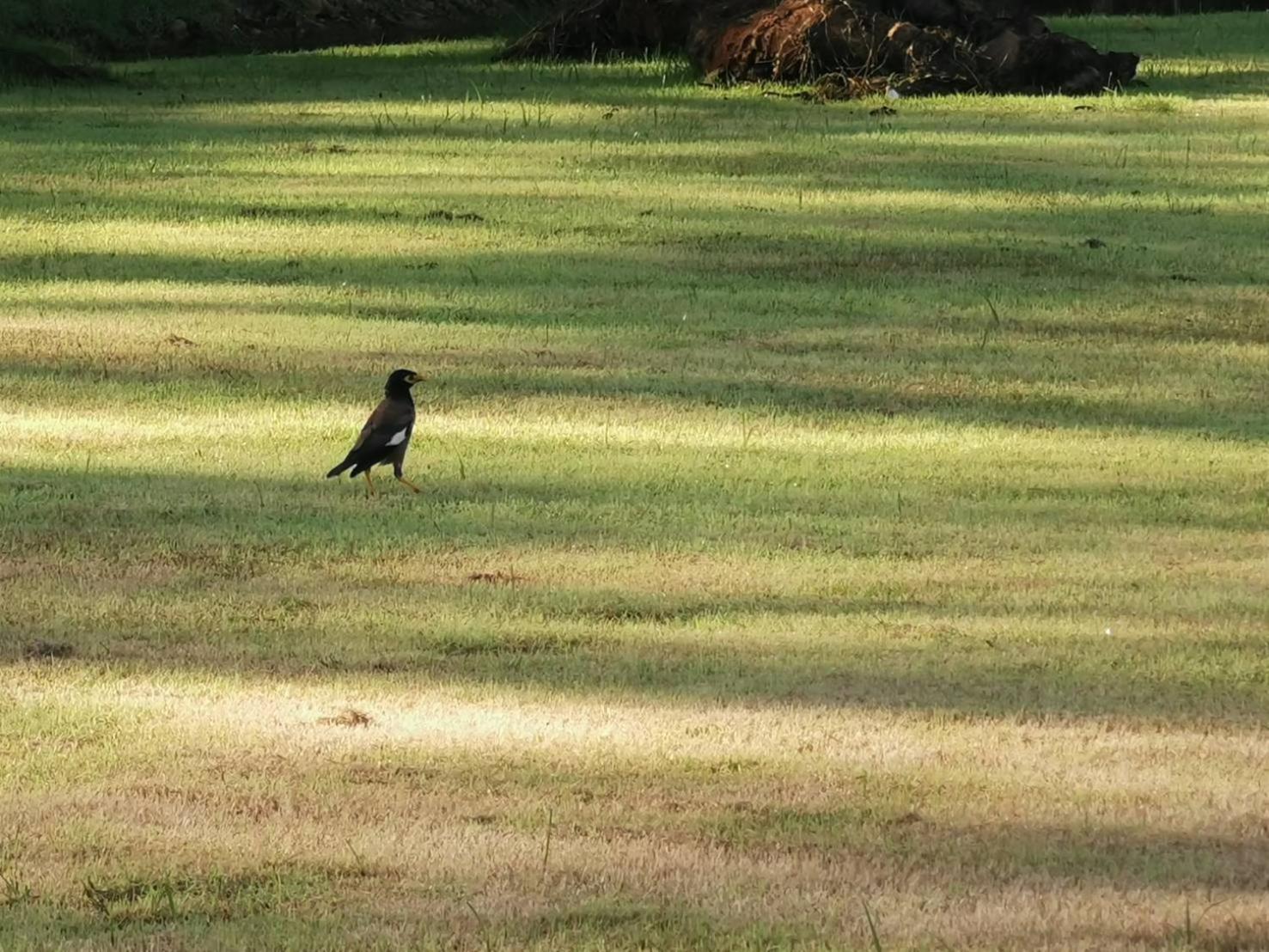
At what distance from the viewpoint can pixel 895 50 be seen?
1995 centimetres

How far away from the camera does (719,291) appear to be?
41.9 ft

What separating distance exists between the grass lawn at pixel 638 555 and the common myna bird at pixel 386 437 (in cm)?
14

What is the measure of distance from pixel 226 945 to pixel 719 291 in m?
8.46

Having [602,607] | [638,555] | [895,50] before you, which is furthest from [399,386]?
[895,50]

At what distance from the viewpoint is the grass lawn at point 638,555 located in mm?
4918

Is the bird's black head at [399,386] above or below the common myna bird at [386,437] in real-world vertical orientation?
above

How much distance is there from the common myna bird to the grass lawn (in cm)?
14

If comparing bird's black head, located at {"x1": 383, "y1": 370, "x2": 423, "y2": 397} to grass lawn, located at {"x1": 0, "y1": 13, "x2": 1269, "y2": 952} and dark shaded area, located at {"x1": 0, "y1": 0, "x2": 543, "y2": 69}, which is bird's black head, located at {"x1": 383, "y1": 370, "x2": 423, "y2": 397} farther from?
dark shaded area, located at {"x1": 0, "y1": 0, "x2": 543, "y2": 69}

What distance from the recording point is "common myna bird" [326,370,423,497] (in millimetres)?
8297

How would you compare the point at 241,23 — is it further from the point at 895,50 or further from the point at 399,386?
the point at 399,386

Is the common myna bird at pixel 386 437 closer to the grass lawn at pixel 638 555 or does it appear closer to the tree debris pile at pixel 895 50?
the grass lawn at pixel 638 555

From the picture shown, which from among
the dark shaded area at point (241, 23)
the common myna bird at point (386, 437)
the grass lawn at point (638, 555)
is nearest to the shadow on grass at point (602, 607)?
the grass lawn at point (638, 555)

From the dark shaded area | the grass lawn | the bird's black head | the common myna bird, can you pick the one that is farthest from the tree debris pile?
the common myna bird

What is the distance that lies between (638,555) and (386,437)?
107 centimetres
